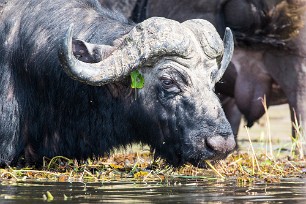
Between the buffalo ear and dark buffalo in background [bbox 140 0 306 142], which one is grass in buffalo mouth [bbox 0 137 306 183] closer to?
the buffalo ear

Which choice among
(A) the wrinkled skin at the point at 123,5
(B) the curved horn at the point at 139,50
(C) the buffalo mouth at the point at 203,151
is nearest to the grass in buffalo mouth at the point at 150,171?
(C) the buffalo mouth at the point at 203,151

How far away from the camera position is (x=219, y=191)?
861 cm

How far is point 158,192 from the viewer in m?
8.45

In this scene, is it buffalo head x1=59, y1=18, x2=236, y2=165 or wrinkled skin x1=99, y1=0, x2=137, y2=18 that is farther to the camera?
wrinkled skin x1=99, y1=0, x2=137, y2=18

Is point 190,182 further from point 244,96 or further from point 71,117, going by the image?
point 244,96

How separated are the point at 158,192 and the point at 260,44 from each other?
18.6 feet

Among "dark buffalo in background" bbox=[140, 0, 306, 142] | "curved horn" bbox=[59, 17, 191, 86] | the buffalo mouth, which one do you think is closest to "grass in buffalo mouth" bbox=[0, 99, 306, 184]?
the buffalo mouth

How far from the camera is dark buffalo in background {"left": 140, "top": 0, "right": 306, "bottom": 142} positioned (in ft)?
44.2

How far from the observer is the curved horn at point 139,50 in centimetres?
974

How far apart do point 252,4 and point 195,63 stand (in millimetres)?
3972

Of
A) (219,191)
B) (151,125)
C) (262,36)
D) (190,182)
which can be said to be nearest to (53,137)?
(151,125)

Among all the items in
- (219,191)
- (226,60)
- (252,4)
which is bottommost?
(219,191)

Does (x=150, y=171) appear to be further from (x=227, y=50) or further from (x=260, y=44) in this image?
(x=260, y=44)

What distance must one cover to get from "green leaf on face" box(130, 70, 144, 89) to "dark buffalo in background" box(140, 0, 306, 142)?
3.84 meters
